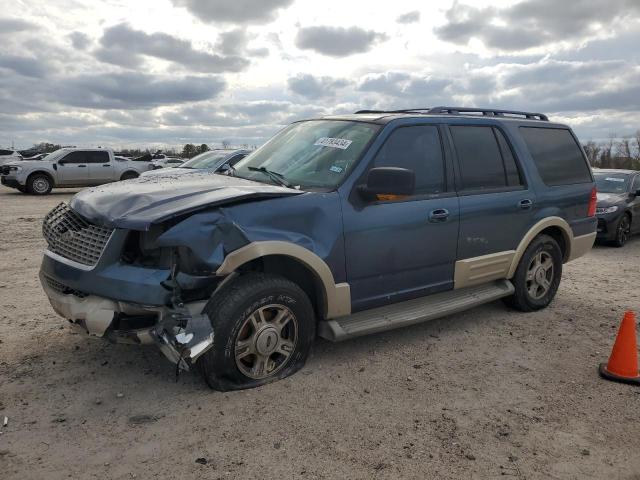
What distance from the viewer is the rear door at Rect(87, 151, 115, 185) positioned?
63.4ft

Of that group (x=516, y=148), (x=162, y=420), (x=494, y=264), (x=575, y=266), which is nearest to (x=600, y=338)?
(x=494, y=264)

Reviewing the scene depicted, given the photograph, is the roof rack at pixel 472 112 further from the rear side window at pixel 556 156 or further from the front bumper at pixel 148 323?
the front bumper at pixel 148 323

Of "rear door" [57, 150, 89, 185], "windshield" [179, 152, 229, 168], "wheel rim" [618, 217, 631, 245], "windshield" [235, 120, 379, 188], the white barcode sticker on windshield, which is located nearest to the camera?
"windshield" [235, 120, 379, 188]

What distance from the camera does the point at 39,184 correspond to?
60.8 ft

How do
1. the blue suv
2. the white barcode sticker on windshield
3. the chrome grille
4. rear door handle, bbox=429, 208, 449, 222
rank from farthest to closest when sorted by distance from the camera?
rear door handle, bbox=429, 208, 449, 222 < the white barcode sticker on windshield < the chrome grille < the blue suv

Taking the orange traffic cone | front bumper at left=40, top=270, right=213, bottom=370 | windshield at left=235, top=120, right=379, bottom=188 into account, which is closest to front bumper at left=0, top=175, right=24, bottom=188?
windshield at left=235, top=120, right=379, bottom=188

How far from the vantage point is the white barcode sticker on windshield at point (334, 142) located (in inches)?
166

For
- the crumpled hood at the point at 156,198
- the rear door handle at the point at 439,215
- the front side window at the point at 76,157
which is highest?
the front side window at the point at 76,157

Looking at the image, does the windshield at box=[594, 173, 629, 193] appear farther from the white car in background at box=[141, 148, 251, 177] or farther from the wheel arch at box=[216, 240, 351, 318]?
the wheel arch at box=[216, 240, 351, 318]

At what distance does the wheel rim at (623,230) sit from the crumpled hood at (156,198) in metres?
8.63

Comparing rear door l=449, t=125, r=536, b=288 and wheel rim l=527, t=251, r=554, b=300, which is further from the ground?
rear door l=449, t=125, r=536, b=288

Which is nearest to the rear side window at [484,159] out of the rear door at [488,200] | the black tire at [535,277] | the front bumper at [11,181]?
the rear door at [488,200]

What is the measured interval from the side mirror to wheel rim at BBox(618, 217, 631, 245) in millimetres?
8109

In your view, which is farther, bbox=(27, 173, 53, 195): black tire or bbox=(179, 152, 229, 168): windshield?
bbox=(27, 173, 53, 195): black tire
